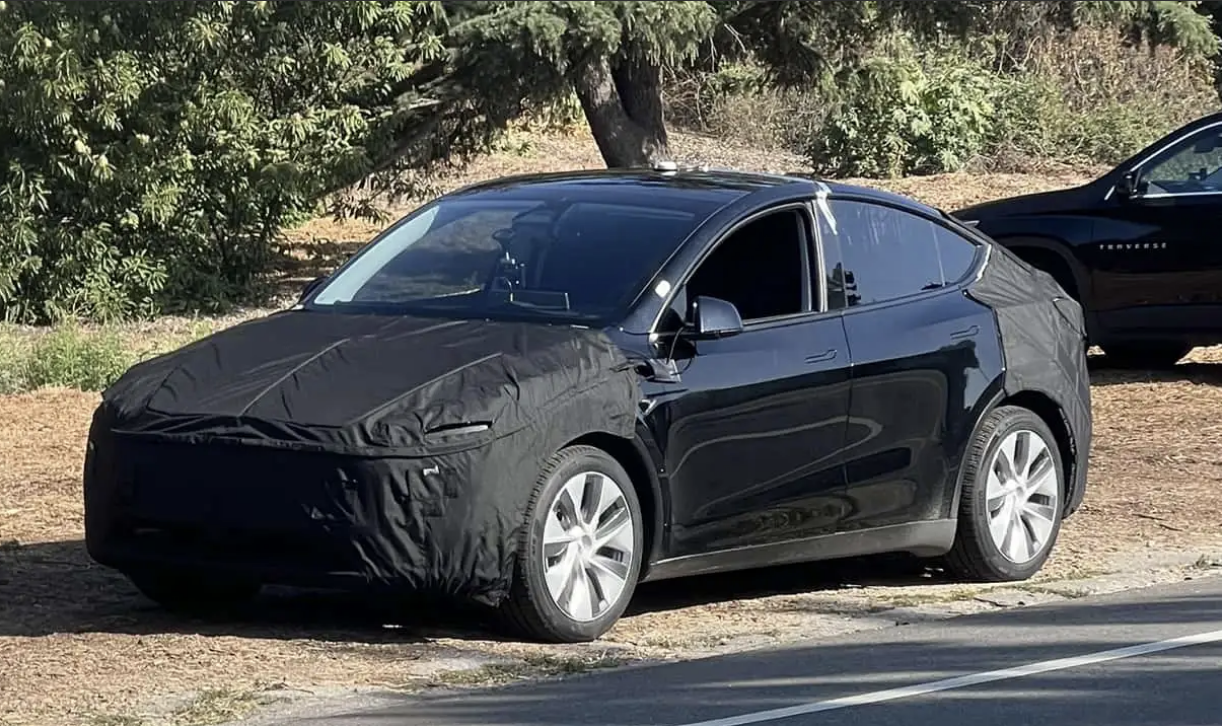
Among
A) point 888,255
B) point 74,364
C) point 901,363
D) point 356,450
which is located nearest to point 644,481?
point 356,450

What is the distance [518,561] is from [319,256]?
17615 mm

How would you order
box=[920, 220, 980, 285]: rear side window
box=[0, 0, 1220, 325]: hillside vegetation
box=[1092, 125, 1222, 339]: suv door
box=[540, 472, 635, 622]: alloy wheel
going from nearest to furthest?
box=[540, 472, 635, 622]: alloy wheel, box=[920, 220, 980, 285]: rear side window, box=[1092, 125, 1222, 339]: suv door, box=[0, 0, 1220, 325]: hillside vegetation

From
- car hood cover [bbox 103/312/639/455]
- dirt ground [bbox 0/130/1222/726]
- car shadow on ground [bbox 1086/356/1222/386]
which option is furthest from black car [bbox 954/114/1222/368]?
car hood cover [bbox 103/312/639/455]

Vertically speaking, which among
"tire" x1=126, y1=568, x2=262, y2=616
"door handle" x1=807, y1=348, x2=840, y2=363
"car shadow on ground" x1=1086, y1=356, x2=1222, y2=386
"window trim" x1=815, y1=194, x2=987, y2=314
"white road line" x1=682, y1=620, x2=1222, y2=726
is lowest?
"car shadow on ground" x1=1086, y1=356, x2=1222, y2=386

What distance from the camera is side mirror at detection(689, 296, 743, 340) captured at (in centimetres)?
789

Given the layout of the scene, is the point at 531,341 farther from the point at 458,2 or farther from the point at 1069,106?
the point at 1069,106

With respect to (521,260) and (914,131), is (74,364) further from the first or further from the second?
(914,131)

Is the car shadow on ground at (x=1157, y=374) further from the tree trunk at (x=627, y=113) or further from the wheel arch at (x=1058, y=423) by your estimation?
the tree trunk at (x=627, y=113)

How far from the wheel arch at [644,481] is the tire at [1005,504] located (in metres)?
1.67

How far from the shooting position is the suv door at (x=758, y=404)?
7.89m

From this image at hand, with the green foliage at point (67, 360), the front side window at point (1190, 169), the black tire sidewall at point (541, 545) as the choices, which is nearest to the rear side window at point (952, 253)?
the black tire sidewall at point (541, 545)

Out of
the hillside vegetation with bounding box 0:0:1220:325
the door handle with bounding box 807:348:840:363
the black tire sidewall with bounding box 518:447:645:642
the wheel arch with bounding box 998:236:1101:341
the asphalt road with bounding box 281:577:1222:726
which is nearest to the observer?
the asphalt road with bounding box 281:577:1222:726

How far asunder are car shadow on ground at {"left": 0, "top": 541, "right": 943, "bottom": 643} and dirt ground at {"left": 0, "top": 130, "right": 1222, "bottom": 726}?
1 centimetres

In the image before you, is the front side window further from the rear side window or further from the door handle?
the door handle
